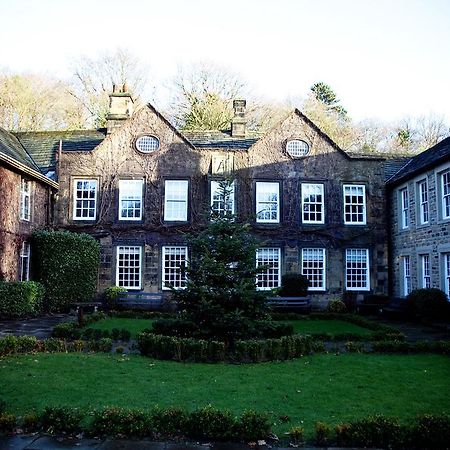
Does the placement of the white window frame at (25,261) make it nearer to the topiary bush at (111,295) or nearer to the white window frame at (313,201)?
the topiary bush at (111,295)

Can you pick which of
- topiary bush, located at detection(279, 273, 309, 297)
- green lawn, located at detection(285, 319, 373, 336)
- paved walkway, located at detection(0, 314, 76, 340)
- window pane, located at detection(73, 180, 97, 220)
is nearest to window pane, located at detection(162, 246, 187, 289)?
window pane, located at detection(73, 180, 97, 220)

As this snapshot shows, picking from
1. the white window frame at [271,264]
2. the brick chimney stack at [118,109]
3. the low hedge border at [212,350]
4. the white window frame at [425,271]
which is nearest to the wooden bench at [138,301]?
the white window frame at [271,264]

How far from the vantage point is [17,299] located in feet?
58.3

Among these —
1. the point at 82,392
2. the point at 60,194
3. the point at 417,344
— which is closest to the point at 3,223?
the point at 60,194

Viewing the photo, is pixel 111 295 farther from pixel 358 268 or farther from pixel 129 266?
pixel 358 268

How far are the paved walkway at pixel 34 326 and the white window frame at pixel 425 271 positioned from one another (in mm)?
15505

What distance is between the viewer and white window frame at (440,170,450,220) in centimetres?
1933

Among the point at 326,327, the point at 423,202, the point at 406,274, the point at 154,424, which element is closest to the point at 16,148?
the point at 326,327

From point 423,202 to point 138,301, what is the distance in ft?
46.3

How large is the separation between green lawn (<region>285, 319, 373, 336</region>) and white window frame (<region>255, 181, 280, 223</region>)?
21.7 feet

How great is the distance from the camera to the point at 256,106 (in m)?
40.7

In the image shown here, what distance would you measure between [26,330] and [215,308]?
23.4 feet

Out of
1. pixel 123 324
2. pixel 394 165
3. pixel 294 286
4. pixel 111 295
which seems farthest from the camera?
pixel 394 165

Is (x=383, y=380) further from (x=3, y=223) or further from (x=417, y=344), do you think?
(x=3, y=223)
